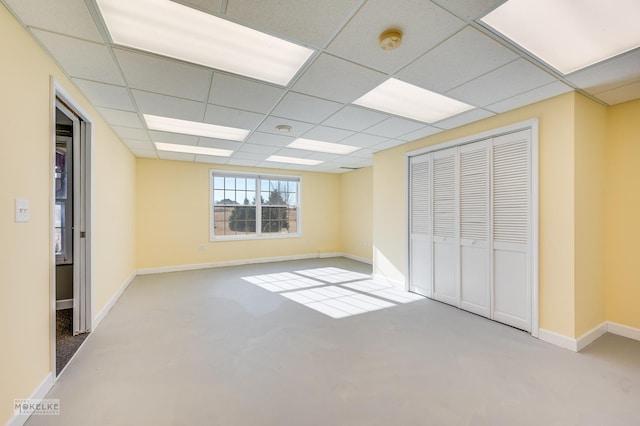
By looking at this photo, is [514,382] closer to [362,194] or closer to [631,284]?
[631,284]

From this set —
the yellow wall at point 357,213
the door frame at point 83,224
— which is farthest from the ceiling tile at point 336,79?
the yellow wall at point 357,213

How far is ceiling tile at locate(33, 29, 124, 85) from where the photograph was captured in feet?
Result: 6.11

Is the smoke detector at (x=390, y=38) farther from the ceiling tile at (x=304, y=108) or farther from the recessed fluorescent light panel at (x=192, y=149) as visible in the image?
the recessed fluorescent light panel at (x=192, y=149)

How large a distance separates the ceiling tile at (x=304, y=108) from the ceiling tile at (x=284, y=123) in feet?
0.48

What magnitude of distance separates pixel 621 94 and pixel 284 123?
3545mm

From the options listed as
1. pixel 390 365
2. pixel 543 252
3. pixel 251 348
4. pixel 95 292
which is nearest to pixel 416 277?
pixel 543 252

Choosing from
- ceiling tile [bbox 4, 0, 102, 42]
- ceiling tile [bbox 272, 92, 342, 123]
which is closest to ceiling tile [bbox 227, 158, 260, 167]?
ceiling tile [bbox 272, 92, 342, 123]

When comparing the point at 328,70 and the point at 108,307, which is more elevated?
the point at 328,70

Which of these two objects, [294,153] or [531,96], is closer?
[531,96]

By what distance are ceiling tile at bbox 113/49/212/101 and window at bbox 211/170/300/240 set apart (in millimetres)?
3911

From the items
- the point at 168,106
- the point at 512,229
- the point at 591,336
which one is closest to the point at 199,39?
the point at 168,106

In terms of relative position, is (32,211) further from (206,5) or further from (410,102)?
(410,102)

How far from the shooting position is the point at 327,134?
4.01m

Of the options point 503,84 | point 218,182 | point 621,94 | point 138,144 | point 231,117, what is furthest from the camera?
point 218,182
